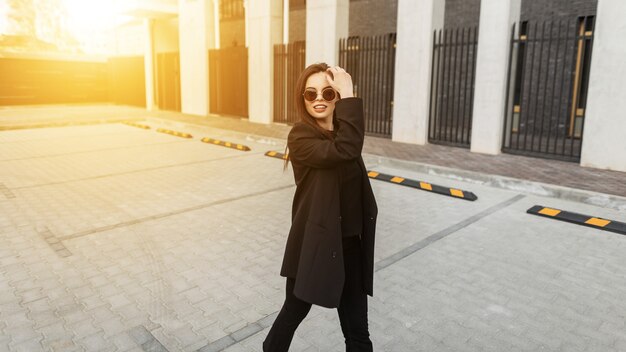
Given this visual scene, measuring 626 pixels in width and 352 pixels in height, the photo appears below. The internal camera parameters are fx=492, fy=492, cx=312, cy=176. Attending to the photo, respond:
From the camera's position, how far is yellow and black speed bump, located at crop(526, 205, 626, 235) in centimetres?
601

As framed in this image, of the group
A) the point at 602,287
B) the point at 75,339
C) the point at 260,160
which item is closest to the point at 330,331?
the point at 75,339

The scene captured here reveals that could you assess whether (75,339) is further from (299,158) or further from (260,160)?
(260,160)

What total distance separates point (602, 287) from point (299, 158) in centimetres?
340

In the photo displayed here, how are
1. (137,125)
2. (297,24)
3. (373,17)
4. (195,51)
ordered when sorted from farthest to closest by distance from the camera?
1. (297,24)
2. (195,51)
3. (373,17)
4. (137,125)

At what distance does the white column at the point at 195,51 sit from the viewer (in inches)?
754

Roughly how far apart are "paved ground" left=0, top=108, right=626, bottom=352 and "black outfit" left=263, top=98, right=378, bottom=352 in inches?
31.9

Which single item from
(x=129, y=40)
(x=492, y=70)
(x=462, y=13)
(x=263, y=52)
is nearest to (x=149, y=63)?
(x=129, y=40)

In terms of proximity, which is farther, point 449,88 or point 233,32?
point 233,32

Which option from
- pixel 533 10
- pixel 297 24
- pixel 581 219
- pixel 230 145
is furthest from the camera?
pixel 297 24

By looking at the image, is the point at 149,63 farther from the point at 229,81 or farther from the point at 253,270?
the point at 253,270

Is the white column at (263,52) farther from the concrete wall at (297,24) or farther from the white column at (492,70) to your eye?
the white column at (492,70)

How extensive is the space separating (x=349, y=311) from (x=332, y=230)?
51 centimetres

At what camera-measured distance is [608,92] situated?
904cm

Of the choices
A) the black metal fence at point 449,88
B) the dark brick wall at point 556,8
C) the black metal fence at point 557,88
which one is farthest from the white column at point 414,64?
the dark brick wall at point 556,8
